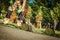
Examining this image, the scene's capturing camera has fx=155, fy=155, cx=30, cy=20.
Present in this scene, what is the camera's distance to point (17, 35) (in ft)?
10.3

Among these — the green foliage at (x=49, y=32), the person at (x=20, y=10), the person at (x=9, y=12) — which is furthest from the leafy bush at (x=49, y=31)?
the person at (x=9, y=12)

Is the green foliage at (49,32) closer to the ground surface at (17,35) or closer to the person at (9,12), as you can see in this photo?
the ground surface at (17,35)

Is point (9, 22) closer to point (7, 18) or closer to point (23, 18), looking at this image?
point (7, 18)

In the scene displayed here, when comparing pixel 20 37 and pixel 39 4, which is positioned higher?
pixel 39 4

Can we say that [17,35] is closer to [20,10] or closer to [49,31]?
[20,10]

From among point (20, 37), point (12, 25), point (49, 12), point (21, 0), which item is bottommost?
point (20, 37)

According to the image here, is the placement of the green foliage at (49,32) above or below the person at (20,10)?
below

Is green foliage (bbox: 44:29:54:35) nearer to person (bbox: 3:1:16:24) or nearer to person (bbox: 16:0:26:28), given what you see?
person (bbox: 16:0:26:28)

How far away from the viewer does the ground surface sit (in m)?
3.05

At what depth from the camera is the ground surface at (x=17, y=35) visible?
120 inches

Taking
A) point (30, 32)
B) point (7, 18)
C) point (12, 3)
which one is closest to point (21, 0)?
point (12, 3)

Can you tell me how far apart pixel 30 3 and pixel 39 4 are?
0.63 feet

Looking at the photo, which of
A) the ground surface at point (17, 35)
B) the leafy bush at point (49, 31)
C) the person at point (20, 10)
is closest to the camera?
the ground surface at point (17, 35)

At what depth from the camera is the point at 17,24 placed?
130 inches
